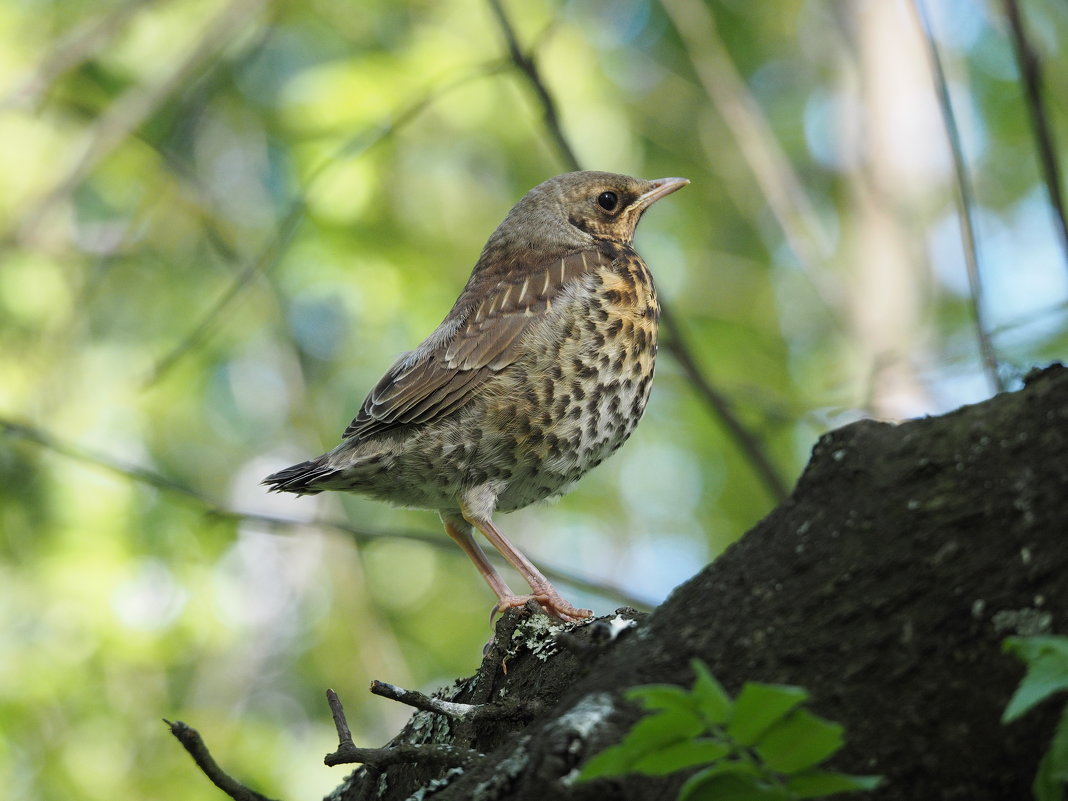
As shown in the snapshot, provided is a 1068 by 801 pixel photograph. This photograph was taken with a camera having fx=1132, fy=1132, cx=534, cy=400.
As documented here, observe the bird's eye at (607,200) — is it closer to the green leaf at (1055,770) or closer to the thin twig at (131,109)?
the thin twig at (131,109)

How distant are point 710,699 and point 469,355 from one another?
10.5ft

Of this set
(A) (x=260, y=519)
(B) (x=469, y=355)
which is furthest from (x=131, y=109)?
(A) (x=260, y=519)

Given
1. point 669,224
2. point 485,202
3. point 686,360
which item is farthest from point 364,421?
point 669,224

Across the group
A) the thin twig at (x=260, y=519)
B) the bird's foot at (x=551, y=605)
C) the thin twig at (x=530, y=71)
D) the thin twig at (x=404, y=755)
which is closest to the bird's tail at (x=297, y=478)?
the thin twig at (x=260, y=519)

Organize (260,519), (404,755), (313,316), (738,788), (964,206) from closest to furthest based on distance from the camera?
(738,788)
(404,755)
(964,206)
(260,519)
(313,316)

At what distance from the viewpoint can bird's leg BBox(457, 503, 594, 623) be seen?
3674 millimetres

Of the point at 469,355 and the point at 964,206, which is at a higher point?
the point at 469,355

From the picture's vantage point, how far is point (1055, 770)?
119 centimetres

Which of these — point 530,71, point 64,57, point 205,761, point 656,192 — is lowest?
point 205,761

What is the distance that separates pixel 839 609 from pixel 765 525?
0.22m

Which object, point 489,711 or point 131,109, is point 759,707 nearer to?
point 489,711

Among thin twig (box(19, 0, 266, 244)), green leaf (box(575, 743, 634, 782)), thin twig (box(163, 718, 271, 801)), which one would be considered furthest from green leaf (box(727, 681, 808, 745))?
thin twig (box(19, 0, 266, 244))

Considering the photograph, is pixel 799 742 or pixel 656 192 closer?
pixel 799 742

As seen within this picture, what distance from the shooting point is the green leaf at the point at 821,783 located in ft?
3.85
